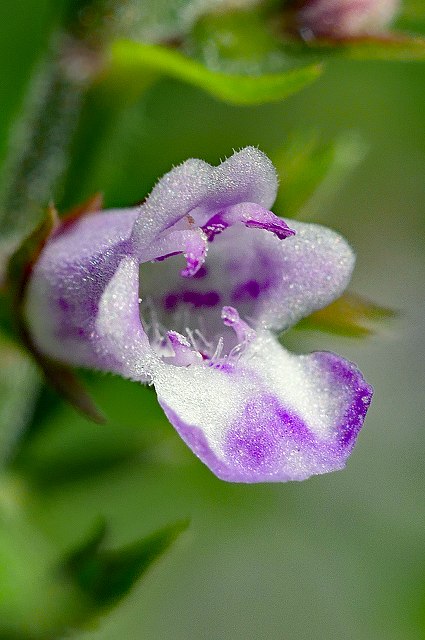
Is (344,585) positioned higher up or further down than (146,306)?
further down

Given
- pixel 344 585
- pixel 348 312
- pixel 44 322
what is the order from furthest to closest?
pixel 344 585, pixel 348 312, pixel 44 322

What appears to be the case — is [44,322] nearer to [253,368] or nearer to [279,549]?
[253,368]

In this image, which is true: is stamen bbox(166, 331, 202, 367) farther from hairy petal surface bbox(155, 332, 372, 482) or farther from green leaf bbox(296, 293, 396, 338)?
green leaf bbox(296, 293, 396, 338)

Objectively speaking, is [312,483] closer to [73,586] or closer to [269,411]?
[73,586]

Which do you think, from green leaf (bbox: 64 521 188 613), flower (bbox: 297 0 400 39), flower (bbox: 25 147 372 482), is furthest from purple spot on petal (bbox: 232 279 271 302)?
flower (bbox: 297 0 400 39)

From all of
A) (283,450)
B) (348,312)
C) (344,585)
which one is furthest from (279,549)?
(283,450)

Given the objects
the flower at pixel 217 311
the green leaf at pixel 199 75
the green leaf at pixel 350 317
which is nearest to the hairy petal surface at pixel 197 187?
the flower at pixel 217 311

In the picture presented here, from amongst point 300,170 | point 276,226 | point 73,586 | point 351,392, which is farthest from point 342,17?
point 73,586
